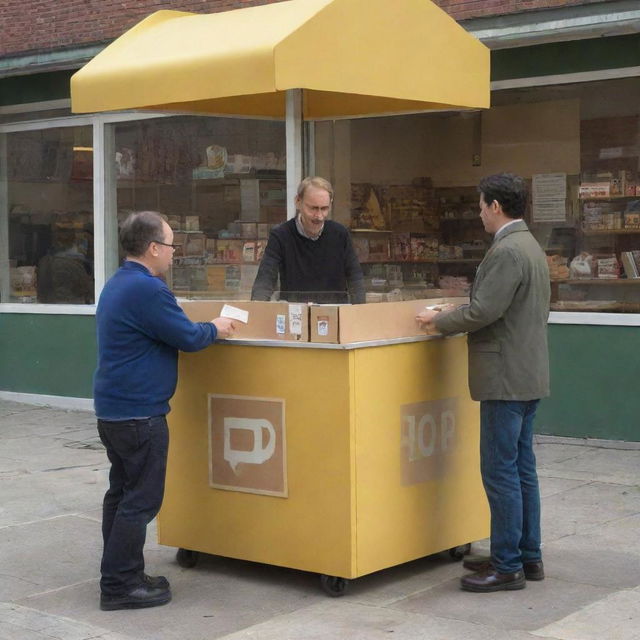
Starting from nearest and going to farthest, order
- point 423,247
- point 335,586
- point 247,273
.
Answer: point 335,586 → point 247,273 → point 423,247

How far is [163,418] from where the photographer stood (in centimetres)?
583

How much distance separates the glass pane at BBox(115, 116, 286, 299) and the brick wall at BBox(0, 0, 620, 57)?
106 cm

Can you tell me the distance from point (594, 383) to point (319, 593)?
4.63 meters

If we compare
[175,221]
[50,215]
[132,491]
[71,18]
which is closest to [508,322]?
[132,491]

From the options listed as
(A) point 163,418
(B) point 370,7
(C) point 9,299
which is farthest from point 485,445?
(C) point 9,299

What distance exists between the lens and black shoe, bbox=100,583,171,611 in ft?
19.0

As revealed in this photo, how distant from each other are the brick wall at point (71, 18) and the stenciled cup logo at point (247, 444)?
6249 millimetres

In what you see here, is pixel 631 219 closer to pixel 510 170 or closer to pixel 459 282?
pixel 510 170

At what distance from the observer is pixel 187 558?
648 cm

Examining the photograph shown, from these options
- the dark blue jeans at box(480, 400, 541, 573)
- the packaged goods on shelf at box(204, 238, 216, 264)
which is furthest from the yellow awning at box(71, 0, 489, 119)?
the packaged goods on shelf at box(204, 238, 216, 264)

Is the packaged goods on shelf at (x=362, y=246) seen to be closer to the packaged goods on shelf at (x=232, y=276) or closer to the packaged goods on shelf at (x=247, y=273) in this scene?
A: the packaged goods on shelf at (x=247, y=273)

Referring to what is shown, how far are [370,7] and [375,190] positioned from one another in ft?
15.2

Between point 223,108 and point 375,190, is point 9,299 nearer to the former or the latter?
point 375,190

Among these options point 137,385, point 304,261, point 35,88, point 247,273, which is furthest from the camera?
point 35,88
